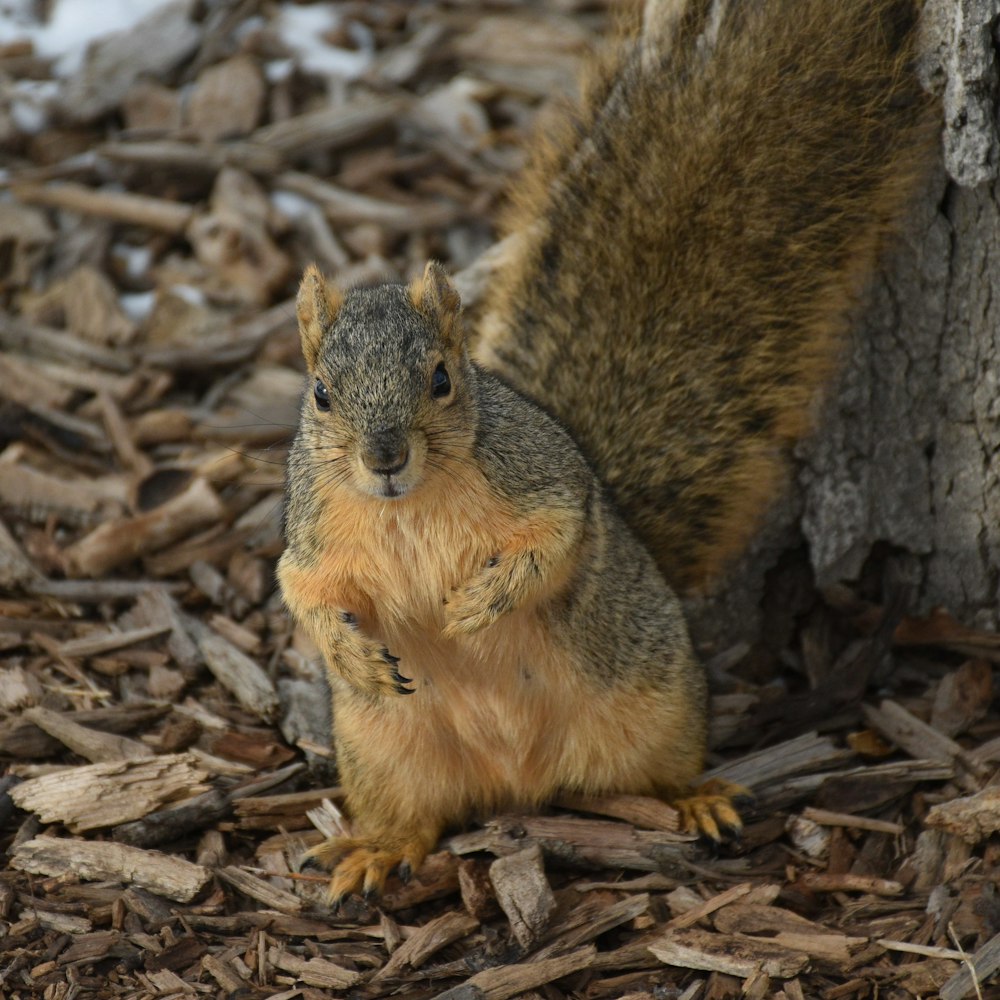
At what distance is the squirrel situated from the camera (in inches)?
105

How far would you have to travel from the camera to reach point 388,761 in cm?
296

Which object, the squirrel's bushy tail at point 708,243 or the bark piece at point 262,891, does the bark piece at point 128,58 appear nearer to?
the squirrel's bushy tail at point 708,243

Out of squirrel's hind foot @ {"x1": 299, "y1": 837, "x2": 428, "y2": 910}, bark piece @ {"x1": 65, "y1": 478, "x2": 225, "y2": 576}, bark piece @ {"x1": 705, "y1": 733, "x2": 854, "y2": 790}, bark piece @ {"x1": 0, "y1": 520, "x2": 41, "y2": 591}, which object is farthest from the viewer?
bark piece @ {"x1": 65, "y1": 478, "x2": 225, "y2": 576}

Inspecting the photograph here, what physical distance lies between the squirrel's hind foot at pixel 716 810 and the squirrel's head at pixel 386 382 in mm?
990

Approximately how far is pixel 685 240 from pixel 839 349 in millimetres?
465

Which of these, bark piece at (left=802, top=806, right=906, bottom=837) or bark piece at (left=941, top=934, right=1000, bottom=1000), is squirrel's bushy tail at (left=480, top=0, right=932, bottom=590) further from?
bark piece at (left=941, top=934, right=1000, bottom=1000)

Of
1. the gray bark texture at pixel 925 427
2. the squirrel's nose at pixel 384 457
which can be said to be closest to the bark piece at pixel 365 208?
the gray bark texture at pixel 925 427

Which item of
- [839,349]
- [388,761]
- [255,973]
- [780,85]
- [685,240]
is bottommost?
[255,973]

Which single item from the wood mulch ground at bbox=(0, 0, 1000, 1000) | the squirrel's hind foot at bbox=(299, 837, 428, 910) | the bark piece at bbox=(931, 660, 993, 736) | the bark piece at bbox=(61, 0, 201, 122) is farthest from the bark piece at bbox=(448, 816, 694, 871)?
the bark piece at bbox=(61, 0, 201, 122)

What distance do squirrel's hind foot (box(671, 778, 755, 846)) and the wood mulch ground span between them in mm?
51

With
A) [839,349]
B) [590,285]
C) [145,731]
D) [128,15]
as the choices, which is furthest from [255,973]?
[128,15]

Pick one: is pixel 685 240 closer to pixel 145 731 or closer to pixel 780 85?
pixel 780 85

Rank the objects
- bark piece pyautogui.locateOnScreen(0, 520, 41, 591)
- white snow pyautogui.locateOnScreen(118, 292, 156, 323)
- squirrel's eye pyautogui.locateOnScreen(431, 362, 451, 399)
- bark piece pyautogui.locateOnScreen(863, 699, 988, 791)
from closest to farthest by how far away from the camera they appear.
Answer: squirrel's eye pyautogui.locateOnScreen(431, 362, 451, 399) < bark piece pyautogui.locateOnScreen(863, 699, 988, 791) < bark piece pyautogui.locateOnScreen(0, 520, 41, 591) < white snow pyautogui.locateOnScreen(118, 292, 156, 323)

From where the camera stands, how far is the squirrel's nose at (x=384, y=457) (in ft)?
7.93
